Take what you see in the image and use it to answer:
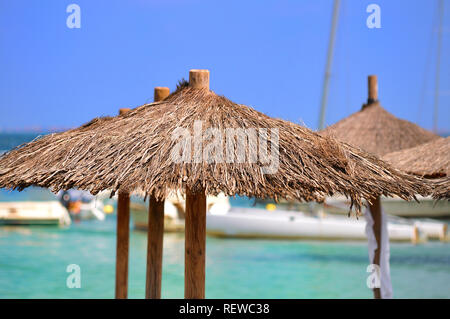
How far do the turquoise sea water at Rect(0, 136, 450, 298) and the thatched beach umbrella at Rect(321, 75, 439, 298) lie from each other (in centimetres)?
559

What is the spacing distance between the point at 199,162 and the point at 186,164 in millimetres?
89

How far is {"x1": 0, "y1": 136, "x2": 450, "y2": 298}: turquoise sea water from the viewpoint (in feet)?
52.3

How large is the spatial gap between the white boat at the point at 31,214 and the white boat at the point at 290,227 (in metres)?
6.31

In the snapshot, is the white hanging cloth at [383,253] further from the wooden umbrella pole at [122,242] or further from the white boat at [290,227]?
the white boat at [290,227]

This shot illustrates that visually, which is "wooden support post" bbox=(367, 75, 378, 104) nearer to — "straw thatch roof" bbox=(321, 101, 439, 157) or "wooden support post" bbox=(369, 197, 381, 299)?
"straw thatch roof" bbox=(321, 101, 439, 157)

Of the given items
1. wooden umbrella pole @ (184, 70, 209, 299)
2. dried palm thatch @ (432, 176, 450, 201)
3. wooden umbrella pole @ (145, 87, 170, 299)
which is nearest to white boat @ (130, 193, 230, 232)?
wooden umbrella pole @ (145, 87, 170, 299)

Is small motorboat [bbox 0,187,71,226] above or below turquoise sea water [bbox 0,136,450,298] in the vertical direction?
above

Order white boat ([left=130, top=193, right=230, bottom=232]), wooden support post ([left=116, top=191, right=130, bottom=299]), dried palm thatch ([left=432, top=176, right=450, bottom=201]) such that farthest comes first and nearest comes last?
white boat ([left=130, top=193, right=230, bottom=232]) → wooden support post ([left=116, top=191, right=130, bottom=299]) → dried palm thatch ([left=432, top=176, right=450, bottom=201])

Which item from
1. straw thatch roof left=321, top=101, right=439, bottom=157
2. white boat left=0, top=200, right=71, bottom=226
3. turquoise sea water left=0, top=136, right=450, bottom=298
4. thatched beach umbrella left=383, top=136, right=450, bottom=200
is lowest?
turquoise sea water left=0, top=136, right=450, bottom=298

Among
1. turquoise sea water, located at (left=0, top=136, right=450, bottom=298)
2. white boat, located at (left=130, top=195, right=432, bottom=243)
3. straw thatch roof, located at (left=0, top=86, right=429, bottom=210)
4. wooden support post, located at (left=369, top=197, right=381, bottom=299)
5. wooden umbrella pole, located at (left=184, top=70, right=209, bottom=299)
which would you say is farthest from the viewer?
white boat, located at (left=130, top=195, right=432, bottom=243)
